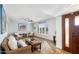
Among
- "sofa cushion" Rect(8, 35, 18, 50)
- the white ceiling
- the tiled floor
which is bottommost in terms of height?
the tiled floor

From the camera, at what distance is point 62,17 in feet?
6.16

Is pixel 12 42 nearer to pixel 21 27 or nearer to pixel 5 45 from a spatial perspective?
pixel 5 45

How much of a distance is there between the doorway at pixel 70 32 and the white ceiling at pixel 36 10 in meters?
0.13

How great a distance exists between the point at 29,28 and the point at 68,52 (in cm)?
87

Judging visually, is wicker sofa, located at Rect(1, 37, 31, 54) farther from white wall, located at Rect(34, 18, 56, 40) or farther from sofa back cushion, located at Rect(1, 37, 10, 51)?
white wall, located at Rect(34, 18, 56, 40)

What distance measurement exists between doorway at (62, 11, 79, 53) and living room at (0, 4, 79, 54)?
0.08 meters

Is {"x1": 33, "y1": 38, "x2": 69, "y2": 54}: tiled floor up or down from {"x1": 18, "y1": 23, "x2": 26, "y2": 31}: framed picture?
down

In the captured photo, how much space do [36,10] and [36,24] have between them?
0.93 feet

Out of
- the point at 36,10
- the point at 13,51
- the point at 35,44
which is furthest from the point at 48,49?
the point at 36,10

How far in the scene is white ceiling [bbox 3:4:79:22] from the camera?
1.78m

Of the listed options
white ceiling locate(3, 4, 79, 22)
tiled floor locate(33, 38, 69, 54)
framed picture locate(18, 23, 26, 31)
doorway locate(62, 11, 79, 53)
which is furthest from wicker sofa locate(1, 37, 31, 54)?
doorway locate(62, 11, 79, 53)

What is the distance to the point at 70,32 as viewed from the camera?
1.86 metres

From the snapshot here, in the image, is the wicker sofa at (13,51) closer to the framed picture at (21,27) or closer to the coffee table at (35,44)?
the coffee table at (35,44)

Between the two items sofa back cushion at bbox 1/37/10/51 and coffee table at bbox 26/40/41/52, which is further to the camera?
coffee table at bbox 26/40/41/52
